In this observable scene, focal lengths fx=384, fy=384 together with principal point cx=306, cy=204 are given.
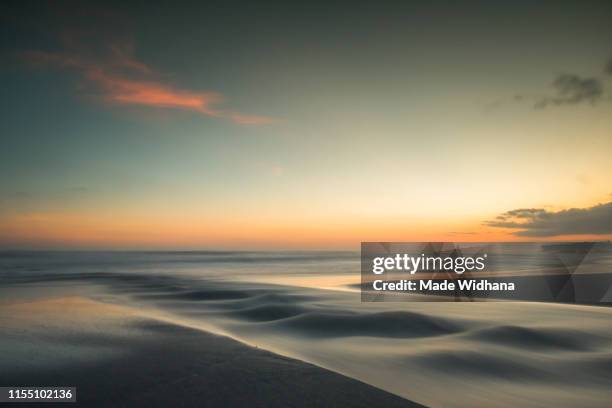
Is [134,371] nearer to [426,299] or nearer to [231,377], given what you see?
[231,377]

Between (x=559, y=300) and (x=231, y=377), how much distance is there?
11.3m

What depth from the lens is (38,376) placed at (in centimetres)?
376

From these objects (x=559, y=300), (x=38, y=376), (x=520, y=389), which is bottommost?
(x=559, y=300)

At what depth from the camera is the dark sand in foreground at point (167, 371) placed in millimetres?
3125

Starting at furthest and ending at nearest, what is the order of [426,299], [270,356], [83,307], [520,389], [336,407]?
[426,299] < [83,307] < [270,356] < [520,389] < [336,407]

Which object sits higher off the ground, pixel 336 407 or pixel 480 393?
pixel 336 407

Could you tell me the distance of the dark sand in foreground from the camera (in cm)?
312

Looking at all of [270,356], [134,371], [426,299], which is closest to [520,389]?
[270,356]

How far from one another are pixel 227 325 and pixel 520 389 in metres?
4.70

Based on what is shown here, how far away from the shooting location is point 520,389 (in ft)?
12.9

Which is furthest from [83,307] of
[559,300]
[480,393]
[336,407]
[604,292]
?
[604,292]

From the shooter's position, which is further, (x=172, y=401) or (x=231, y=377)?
(x=231, y=377)

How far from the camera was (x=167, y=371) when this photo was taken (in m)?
3.81

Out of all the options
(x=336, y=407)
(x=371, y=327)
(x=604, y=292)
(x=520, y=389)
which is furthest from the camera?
(x=604, y=292)
